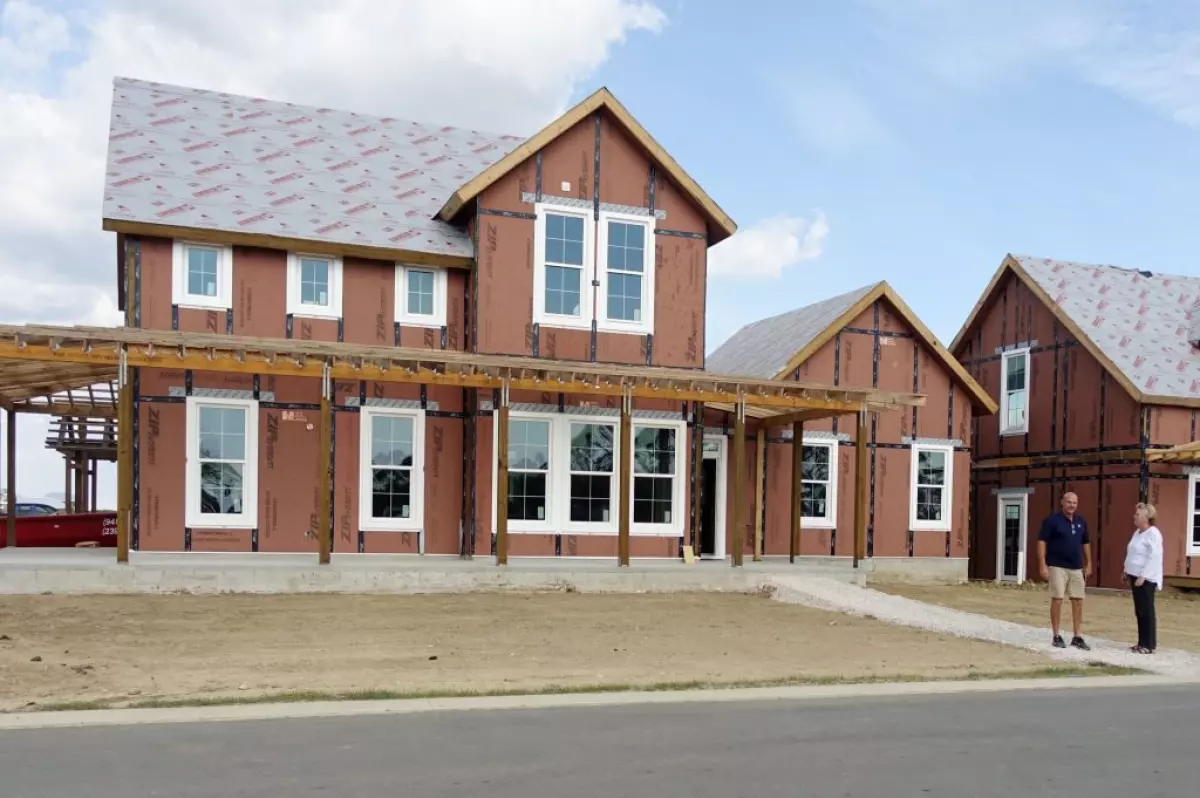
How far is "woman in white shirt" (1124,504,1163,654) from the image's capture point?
42.4 feet

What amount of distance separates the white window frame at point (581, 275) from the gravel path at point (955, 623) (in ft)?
19.3

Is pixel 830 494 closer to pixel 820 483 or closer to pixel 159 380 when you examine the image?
pixel 820 483

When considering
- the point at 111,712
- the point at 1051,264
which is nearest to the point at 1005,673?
the point at 111,712

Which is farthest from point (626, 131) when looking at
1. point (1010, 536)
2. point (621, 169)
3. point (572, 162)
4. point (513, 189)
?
point (1010, 536)

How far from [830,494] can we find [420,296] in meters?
9.85

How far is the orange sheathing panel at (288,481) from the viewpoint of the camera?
18953mm

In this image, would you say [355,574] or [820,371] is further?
[820,371]

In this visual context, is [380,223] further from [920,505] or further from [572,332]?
[920,505]

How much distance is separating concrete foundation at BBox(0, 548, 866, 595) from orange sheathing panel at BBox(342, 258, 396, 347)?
12.8 ft

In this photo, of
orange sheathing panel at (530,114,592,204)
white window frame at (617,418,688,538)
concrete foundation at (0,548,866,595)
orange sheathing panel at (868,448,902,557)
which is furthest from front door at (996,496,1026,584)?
orange sheathing panel at (530,114,592,204)

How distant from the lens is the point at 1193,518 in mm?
24953

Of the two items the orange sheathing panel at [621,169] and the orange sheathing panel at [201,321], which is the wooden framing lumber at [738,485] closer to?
the orange sheathing panel at [621,169]

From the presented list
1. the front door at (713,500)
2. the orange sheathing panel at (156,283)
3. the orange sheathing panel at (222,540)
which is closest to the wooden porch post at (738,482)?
the front door at (713,500)

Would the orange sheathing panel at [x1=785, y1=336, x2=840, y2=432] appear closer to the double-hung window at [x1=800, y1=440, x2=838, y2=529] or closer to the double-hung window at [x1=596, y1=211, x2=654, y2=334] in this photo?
the double-hung window at [x1=800, y1=440, x2=838, y2=529]
